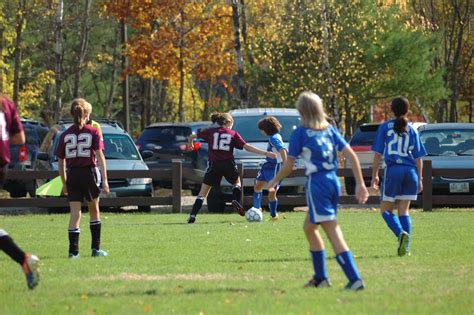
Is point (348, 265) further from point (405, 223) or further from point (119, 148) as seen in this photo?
point (119, 148)

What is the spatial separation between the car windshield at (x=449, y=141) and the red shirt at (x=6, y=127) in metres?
14.8

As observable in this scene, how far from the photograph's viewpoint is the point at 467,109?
197ft

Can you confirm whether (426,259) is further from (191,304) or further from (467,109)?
(467,109)

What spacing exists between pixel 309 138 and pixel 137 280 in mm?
2272

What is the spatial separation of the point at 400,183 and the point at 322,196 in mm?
3623

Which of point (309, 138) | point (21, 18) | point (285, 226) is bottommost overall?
point (285, 226)

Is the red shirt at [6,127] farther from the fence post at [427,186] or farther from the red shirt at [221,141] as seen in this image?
the fence post at [427,186]

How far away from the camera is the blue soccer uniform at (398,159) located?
13203 mm

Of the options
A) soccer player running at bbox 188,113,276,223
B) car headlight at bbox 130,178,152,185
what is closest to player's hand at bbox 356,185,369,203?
soccer player running at bbox 188,113,276,223

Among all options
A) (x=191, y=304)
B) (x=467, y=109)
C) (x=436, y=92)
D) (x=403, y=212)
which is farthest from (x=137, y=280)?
(x=467, y=109)

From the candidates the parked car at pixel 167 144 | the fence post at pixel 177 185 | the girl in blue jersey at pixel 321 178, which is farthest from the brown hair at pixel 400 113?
the parked car at pixel 167 144

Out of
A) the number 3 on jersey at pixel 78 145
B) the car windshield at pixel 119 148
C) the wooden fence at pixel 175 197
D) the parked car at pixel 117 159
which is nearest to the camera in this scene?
the number 3 on jersey at pixel 78 145

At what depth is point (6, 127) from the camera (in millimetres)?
10297

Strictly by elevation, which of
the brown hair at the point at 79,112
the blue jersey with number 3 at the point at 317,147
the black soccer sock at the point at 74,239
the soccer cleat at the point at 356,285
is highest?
the brown hair at the point at 79,112
